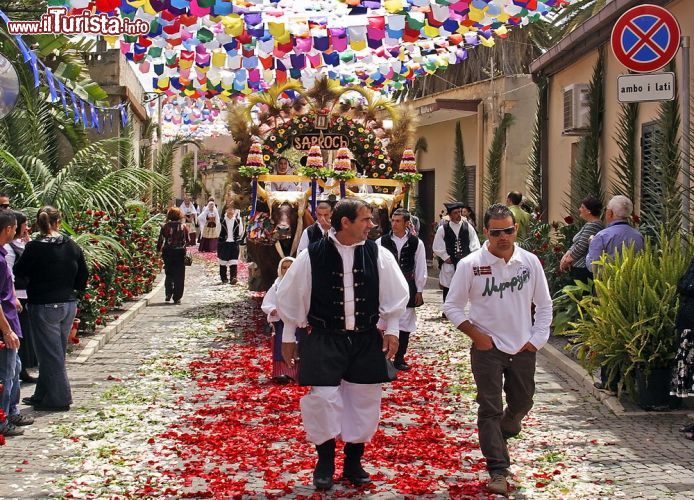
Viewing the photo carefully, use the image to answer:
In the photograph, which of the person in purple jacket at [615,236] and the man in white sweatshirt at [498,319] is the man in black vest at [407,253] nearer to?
the person in purple jacket at [615,236]

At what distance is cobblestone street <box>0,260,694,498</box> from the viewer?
22.8 ft

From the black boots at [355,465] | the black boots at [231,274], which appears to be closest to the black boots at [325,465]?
the black boots at [355,465]

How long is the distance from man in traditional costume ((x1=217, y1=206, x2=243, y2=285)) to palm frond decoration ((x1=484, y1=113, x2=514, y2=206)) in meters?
6.39

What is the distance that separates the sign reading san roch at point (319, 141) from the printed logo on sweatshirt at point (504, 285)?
11.6m

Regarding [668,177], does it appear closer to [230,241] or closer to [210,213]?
[230,241]

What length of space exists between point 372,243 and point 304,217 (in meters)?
8.63

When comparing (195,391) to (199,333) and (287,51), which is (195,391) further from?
(287,51)

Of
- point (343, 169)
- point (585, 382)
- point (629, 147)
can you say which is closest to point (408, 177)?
point (343, 169)

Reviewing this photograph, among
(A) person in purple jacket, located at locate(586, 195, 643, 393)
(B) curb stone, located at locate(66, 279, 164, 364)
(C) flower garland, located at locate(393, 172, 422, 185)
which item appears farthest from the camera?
(C) flower garland, located at locate(393, 172, 422, 185)

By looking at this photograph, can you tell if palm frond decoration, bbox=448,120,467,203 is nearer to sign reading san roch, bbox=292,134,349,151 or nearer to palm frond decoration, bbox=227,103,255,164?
sign reading san roch, bbox=292,134,349,151

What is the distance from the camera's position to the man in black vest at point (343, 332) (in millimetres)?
6926

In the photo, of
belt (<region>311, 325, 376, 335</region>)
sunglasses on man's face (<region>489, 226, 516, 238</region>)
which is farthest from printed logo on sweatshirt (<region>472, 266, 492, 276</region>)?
belt (<region>311, 325, 376, 335</region>)

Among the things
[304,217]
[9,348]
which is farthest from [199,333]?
[9,348]

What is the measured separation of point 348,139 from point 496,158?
26.6 ft
